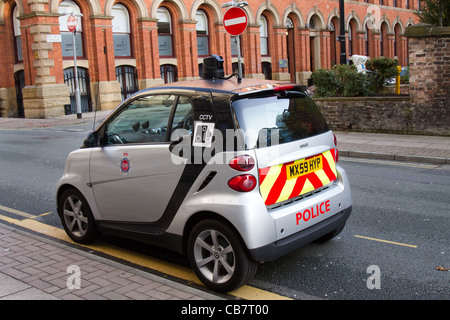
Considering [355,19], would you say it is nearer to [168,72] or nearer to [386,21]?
[386,21]

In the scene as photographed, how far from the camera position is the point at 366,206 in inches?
280

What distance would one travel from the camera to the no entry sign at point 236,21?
39.5 ft

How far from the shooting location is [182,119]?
15.7 feet

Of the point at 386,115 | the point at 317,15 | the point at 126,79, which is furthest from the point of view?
the point at 317,15

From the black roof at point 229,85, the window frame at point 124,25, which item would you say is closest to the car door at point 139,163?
the black roof at point 229,85

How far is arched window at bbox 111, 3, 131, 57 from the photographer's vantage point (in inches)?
1137

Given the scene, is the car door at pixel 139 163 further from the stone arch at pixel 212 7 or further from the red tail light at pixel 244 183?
the stone arch at pixel 212 7

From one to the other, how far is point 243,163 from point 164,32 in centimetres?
2852

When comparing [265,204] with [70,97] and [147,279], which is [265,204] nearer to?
[147,279]

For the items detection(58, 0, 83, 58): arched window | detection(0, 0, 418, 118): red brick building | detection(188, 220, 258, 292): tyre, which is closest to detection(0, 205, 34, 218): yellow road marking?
detection(188, 220, 258, 292): tyre

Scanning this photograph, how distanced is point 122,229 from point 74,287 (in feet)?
3.17

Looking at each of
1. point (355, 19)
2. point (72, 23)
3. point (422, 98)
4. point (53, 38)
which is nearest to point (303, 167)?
point (422, 98)
